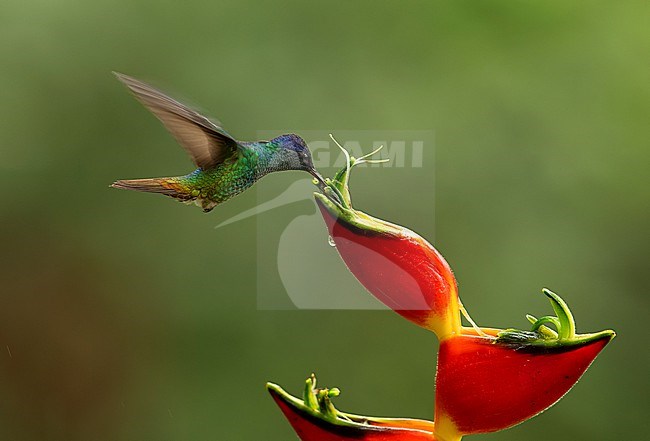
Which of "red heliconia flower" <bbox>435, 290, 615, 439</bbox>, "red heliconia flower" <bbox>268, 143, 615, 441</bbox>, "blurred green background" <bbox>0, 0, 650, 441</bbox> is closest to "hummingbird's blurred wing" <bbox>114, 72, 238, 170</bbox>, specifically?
"red heliconia flower" <bbox>268, 143, 615, 441</bbox>

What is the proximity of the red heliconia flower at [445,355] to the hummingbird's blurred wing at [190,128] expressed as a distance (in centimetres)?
18

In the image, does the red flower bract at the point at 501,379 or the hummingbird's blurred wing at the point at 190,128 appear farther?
the hummingbird's blurred wing at the point at 190,128

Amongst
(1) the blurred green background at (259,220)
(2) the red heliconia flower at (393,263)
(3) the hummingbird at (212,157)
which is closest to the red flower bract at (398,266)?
(2) the red heliconia flower at (393,263)

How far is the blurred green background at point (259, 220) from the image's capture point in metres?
1.64

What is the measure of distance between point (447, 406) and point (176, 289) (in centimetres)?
117

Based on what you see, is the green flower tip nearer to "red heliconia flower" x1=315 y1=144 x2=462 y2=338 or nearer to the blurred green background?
"red heliconia flower" x1=315 y1=144 x2=462 y2=338

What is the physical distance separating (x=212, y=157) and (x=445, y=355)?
1.05ft

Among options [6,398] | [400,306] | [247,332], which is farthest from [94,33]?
[400,306]

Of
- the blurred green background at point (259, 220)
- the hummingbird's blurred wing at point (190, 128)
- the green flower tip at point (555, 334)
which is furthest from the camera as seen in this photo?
the blurred green background at point (259, 220)

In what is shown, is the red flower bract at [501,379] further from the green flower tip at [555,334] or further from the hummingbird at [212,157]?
the hummingbird at [212,157]

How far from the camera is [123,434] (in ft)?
5.63

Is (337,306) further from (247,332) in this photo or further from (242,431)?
(242,431)

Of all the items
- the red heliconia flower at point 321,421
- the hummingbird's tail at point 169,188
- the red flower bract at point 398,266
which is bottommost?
the red heliconia flower at point 321,421

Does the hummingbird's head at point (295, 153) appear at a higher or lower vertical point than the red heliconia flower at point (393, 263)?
A: higher
